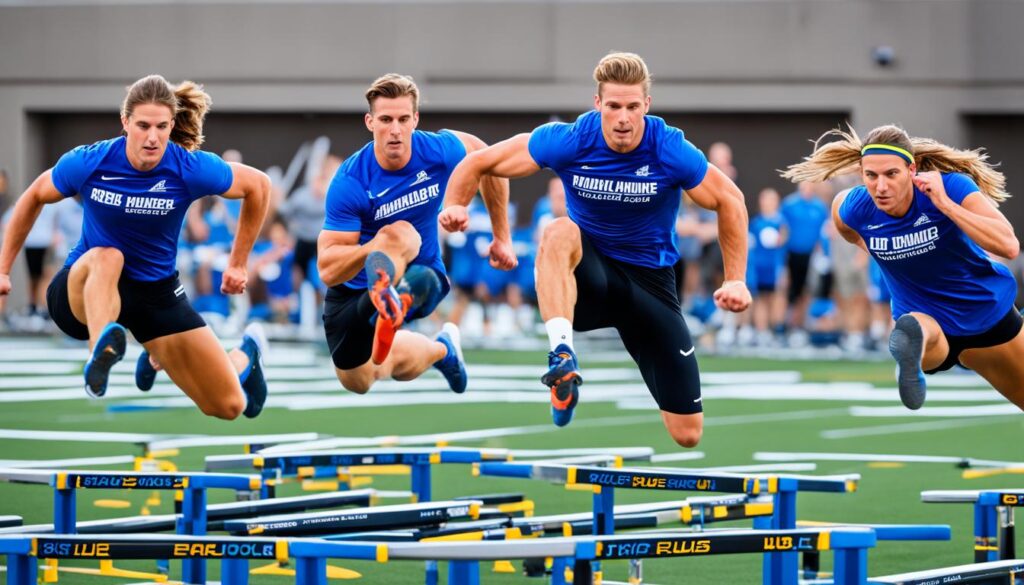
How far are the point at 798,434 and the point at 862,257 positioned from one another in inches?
280

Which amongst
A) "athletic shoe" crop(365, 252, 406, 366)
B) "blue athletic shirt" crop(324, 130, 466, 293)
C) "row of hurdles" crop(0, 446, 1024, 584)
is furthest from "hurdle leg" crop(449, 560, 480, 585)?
"blue athletic shirt" crop(324, 130, 466, 293)

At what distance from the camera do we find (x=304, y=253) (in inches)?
846

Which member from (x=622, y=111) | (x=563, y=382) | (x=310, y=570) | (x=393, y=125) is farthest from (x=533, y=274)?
(x=310, y=570)

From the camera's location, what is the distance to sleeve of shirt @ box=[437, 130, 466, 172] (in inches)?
368

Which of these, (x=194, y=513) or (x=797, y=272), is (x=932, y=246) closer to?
(x=194, y=513)

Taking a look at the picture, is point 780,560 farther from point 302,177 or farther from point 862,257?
point 302,177

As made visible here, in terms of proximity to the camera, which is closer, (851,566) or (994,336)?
(851,566)

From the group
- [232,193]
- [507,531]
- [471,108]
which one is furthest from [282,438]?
[471,108]

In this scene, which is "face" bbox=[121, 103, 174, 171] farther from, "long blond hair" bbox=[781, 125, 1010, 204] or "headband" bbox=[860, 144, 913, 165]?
"headband" bbox=[860, 144, 913, 165]

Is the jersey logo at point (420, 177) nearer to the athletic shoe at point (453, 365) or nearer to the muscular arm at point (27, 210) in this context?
the athletic shoe at point (453, 365)

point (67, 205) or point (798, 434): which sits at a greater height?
point (67, 205)

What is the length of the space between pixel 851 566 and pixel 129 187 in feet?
14.4

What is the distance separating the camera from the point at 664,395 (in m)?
9.32

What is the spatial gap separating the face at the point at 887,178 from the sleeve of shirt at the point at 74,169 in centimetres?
412
